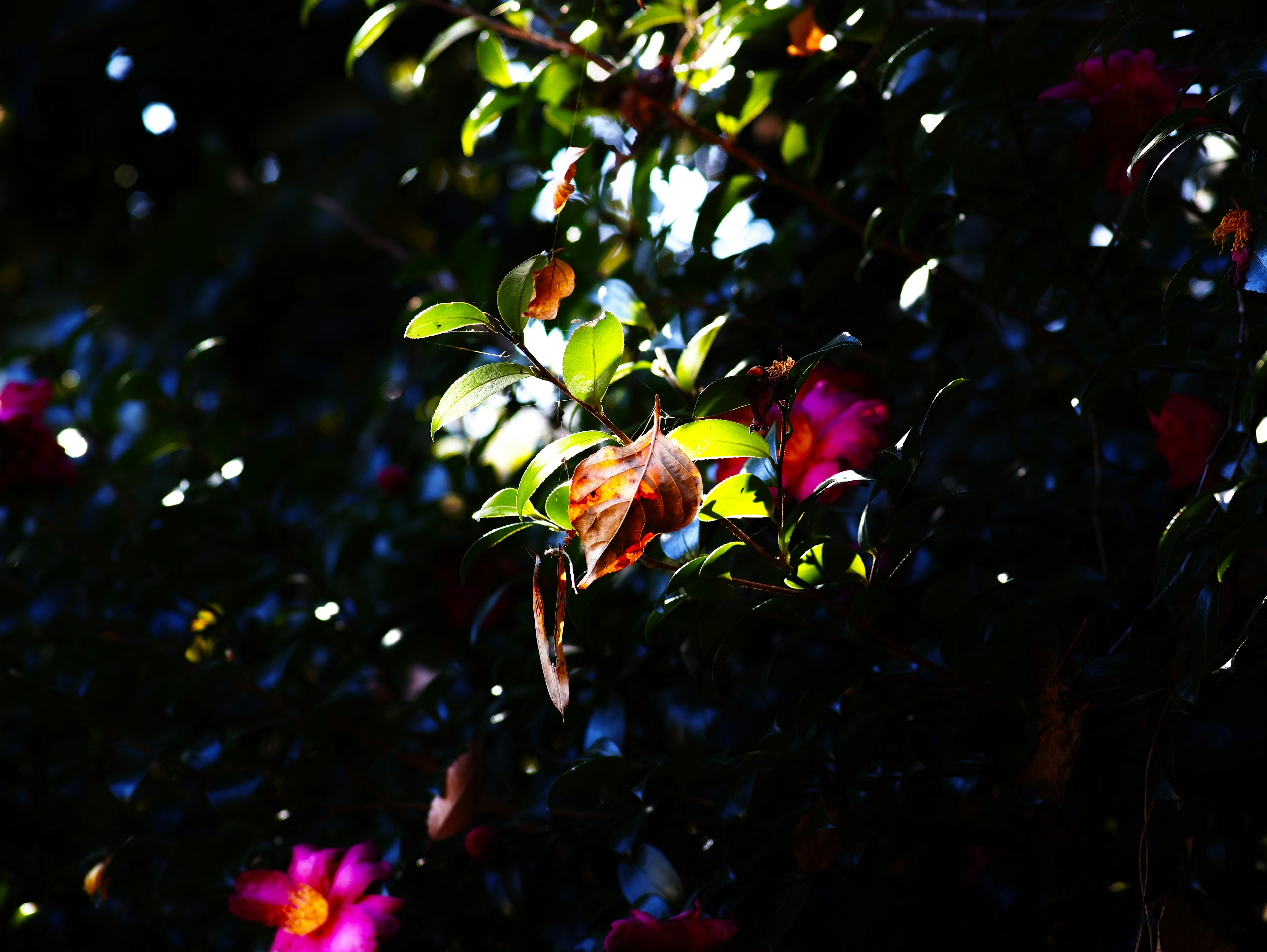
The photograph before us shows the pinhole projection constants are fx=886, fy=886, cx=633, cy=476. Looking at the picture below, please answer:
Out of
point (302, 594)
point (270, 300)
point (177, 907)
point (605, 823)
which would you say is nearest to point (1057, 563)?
point (605, 823)

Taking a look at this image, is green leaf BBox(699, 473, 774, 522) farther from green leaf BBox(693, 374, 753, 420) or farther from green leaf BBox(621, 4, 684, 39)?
green leaf BBox(621, 4, 684, 39)

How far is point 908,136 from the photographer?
77 centimetres

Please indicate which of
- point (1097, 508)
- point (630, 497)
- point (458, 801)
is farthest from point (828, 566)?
point (458, 801)

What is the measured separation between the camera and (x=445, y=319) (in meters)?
0.45

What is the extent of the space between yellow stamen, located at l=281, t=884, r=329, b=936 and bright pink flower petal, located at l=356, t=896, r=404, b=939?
0.08ft

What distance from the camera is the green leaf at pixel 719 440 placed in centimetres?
46

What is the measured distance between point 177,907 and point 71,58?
1.69 metres

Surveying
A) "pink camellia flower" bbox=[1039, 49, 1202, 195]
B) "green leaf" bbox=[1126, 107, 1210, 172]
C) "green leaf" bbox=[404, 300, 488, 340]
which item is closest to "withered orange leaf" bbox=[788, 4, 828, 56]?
"pink camellia flower" bbox=[1039, 49, 1202, 195]

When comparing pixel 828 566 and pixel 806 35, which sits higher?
pixel 806 35

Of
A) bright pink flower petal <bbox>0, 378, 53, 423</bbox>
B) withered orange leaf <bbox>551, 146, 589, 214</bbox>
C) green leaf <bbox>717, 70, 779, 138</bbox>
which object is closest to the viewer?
withered orange leaf <bbox>551, 146, 589, 214</bbox>

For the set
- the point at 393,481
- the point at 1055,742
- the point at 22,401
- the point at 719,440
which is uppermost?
the point at 719,440

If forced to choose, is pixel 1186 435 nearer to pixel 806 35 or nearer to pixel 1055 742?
pixel 1055 742

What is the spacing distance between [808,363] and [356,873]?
0.52 m

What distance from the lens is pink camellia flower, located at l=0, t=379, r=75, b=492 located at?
975mm
